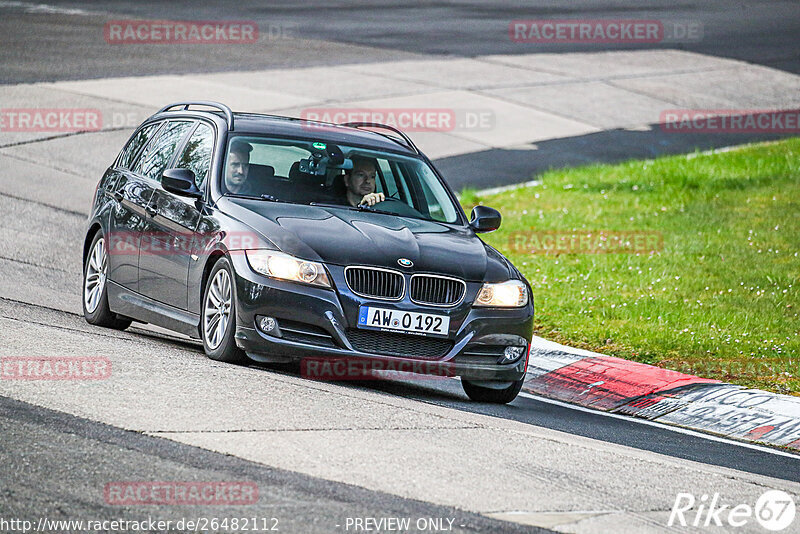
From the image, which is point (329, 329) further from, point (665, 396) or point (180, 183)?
point (665, 396)

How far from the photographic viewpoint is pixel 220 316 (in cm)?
880

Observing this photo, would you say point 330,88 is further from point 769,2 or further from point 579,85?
point 769,2

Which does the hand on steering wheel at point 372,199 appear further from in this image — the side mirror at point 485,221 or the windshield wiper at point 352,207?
the side mirror at point 485,221

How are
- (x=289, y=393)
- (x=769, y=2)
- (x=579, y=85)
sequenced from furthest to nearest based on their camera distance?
(x=769, y=2), (x=579, y=85), (x=289, y=393)

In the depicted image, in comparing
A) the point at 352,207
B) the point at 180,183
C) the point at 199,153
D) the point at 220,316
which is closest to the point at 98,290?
the point at 199,153

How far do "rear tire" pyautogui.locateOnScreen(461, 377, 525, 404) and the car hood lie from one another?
81 cm

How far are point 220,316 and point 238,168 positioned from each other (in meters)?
1.26

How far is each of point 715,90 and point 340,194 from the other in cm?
2002

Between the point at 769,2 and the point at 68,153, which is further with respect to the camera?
the point at 769,2

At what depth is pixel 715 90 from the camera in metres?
28.1

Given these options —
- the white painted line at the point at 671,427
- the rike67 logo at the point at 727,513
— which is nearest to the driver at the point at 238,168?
the white painted line at the point at 671,427

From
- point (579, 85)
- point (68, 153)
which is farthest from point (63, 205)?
point (579, 85)

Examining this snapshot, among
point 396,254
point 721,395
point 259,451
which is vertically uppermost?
point 396,254

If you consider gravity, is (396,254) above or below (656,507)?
above
